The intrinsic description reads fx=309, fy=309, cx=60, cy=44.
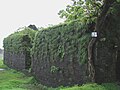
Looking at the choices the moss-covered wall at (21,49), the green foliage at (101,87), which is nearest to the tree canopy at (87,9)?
the green foliage at (101,87)

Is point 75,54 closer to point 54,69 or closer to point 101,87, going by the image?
point 54,69

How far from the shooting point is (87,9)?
43.9ft

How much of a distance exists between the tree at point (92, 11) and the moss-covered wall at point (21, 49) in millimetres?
11040

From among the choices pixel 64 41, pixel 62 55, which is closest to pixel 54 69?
pixel 62 55

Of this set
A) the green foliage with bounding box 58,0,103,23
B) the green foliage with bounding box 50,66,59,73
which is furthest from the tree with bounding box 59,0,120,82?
the green foliage with bounding box 50,66,59,73

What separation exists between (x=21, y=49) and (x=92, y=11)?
13.0m

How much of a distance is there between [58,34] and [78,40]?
96.5 inches

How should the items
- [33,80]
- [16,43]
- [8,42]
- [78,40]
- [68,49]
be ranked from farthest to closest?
[8,42] → [16,43] → [33,80] → [68,49] → [78,40]

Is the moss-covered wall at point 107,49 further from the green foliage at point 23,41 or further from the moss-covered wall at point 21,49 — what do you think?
the green foliage at point 23,41

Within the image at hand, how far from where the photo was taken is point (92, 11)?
43.9ft

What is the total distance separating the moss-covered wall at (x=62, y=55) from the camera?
13656 mm

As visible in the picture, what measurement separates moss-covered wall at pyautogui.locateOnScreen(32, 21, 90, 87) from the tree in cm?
45

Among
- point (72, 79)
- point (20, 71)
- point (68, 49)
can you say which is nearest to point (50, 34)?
point (68, 49)

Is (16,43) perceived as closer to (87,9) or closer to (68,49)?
(68,49)
